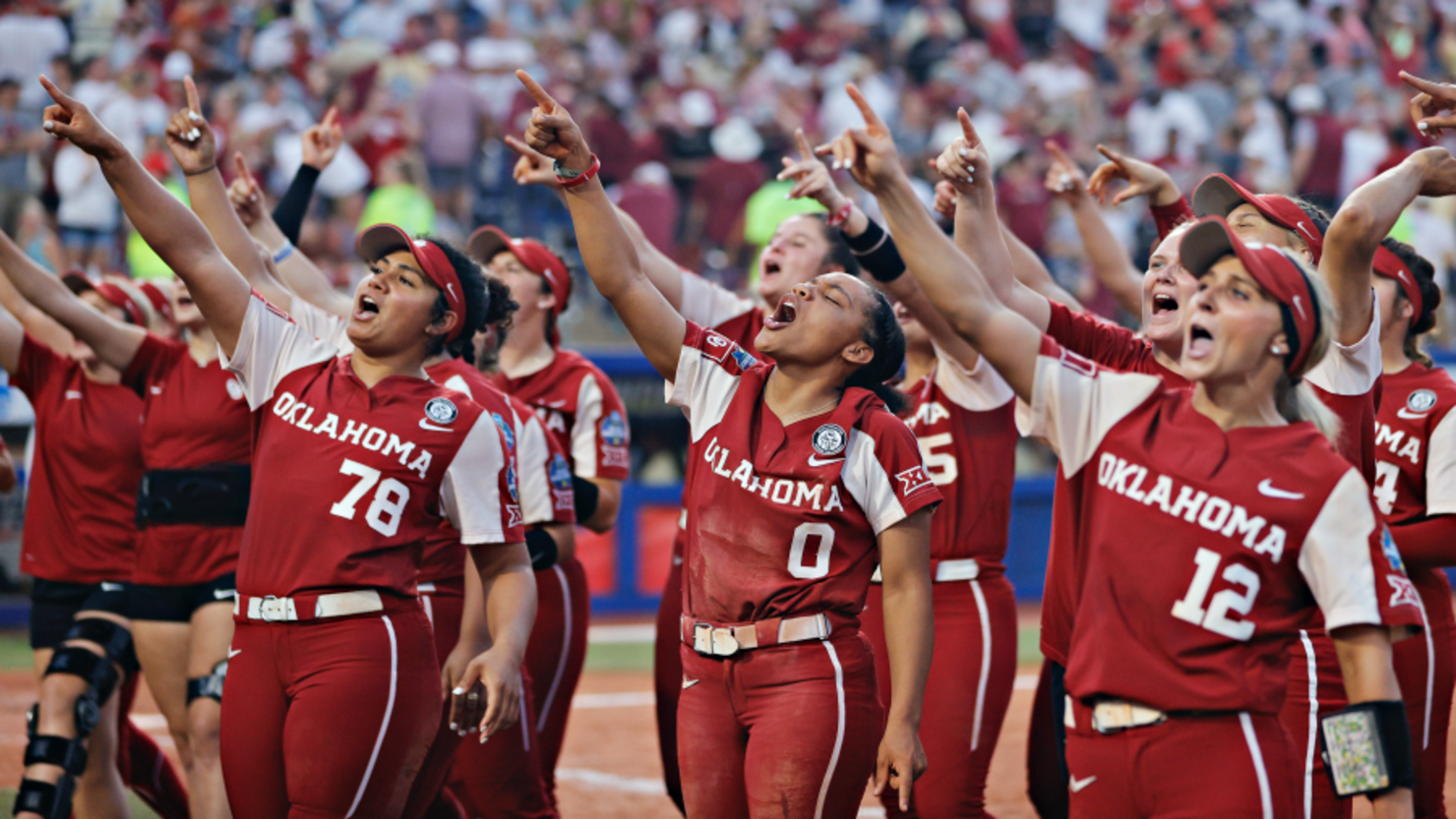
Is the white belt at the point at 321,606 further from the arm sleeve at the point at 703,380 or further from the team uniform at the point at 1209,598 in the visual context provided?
the team uniform at the point at 1209,598

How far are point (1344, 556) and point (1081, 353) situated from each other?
1.46m

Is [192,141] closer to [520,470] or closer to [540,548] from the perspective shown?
[520,470]

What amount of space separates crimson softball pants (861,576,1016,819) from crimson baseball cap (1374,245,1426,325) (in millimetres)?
1674

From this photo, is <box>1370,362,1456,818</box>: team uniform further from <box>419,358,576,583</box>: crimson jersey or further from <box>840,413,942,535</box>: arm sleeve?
<box>419,358,576,583</box>: crimson jersey

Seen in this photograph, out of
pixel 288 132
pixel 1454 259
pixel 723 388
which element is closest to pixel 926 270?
pixel 723 388

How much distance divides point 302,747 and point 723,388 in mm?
1551

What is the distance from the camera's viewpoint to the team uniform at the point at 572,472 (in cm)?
600

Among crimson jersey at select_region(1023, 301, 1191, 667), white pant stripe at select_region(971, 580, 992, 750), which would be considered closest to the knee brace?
white pant stripe at select_region(971, 580, 992, 750)

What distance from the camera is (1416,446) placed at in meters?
→ 4.90

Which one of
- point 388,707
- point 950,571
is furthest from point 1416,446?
point 388,707

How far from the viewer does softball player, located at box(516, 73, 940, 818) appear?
13.2ft

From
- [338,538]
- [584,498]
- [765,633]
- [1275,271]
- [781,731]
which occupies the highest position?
[1275,271]

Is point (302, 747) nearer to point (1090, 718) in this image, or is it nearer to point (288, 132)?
point (1090, 718)

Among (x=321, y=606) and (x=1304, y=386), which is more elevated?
(x=1304, y=386)
